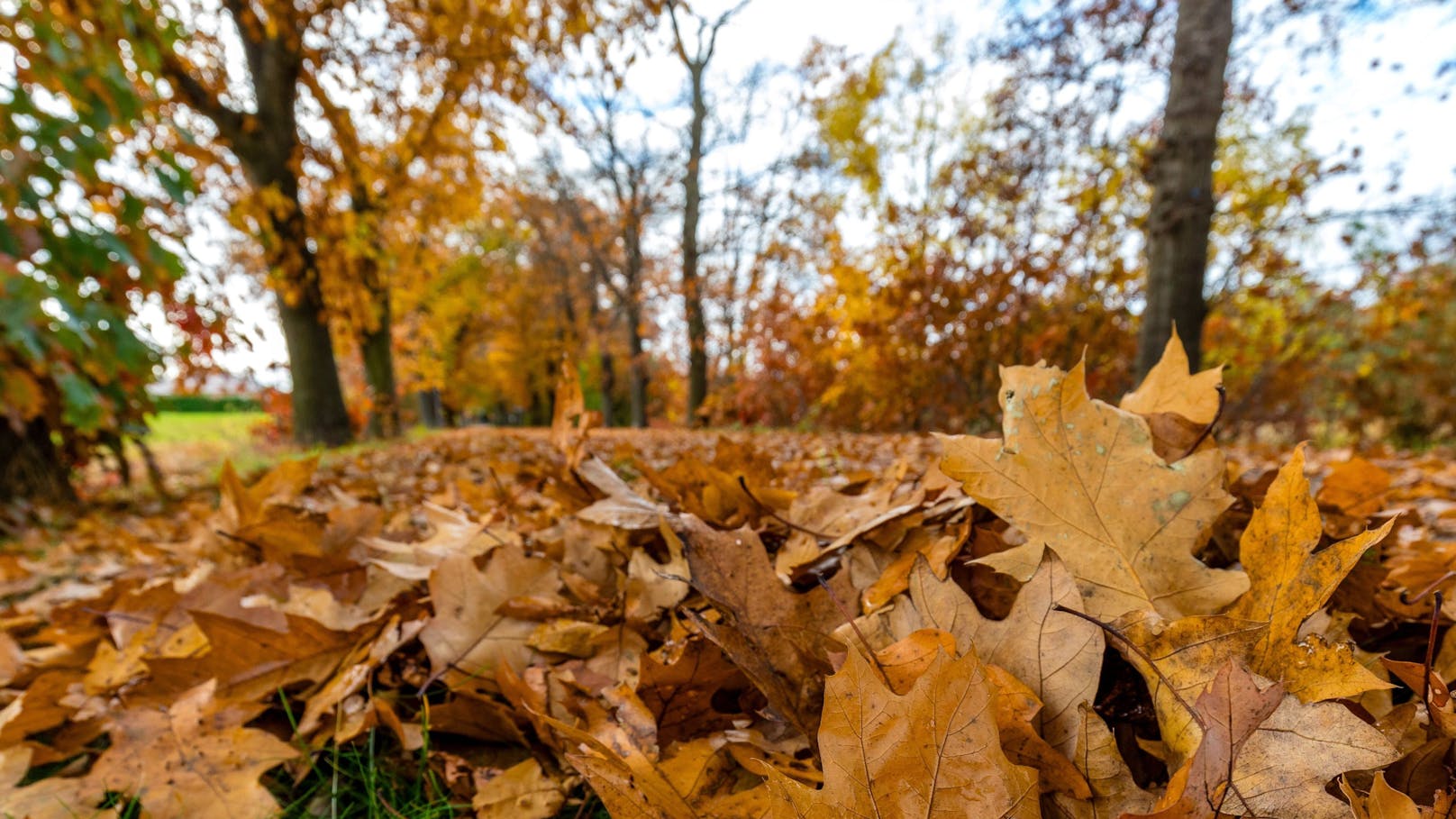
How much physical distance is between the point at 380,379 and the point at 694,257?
19.2 feet

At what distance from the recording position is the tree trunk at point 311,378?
7113 mm

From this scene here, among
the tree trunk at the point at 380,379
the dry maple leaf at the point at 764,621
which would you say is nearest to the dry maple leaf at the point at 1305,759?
the dry maple leaf at the point at 764,621

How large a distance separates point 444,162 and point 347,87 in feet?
6.64

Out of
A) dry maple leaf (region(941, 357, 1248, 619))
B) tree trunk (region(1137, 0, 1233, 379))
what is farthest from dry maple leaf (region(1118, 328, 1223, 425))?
tree trunk (region(1137, 0, 1233, 379))

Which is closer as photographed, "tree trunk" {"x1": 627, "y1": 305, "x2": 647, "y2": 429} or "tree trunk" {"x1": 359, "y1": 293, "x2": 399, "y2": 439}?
"tree trunk" {"x1": 359, "y1": 293, "x2": 399, "y2": 439}

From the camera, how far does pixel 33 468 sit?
376 centimetres

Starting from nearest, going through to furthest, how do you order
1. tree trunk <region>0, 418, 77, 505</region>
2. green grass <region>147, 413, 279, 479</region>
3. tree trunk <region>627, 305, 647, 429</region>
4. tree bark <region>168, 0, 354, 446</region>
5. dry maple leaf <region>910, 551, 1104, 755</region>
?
dry maple leaf <region>910, 551, 1104, 755</region> → tree trunk <region>0, 418, 77, 505</region> → tree bark <region>168, 0, 354, 446</region> → green grass <region>147, 413, 279, 479</region> → tree trunk <region>627, 305, 647, 429</region>

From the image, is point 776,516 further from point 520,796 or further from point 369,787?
point 369,787

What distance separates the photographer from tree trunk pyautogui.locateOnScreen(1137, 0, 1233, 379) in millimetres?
3074

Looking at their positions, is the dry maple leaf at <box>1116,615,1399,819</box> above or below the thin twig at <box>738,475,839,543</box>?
below

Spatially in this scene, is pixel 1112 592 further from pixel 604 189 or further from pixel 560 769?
pixel 604 189

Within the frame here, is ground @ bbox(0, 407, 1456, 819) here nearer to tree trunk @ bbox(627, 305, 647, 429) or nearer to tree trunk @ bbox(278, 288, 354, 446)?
tree trunk @ bbox(278, 288, 354, 446)

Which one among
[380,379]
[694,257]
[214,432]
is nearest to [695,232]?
[694,257]

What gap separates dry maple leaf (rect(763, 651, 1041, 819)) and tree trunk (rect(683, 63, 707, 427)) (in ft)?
35.8
